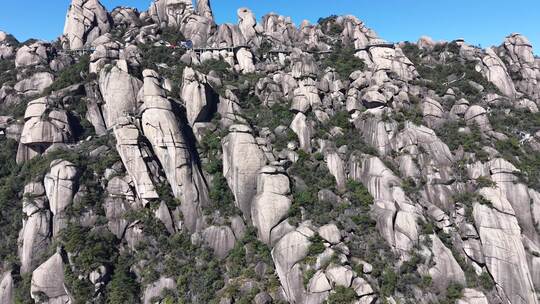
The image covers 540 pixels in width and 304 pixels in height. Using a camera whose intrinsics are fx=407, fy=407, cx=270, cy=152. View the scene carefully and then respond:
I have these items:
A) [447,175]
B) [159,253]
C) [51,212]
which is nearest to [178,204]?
[159,253]

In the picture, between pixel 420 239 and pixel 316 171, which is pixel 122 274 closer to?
pixel 316 171

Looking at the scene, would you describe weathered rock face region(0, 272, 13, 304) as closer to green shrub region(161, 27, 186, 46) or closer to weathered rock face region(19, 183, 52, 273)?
weathered rock face region(19, 183, 52, 273)

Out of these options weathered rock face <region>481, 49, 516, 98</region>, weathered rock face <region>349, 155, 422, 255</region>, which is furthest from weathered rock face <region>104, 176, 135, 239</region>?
weathered rock face <region>481, 49, 516, 98</region>

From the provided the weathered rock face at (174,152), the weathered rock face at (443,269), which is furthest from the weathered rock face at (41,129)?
the weathered rock face at (443,269)

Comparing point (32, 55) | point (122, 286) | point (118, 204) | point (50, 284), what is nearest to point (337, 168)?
point (118, 204)

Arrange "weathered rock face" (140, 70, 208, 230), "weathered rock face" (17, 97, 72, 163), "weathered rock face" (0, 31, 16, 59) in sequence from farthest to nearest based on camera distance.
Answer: "weathered rock face" (0, 31, 16, 59) < "weathered rock face" (17, 97, 72, 163) < "weathered rock face" (140, 70, 208, 230)

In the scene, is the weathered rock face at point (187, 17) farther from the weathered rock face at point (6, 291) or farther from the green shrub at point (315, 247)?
the weathered rock face at point (6, 291)
